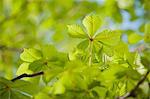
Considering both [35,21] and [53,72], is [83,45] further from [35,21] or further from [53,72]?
[35,21]

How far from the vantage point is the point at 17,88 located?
88 cm

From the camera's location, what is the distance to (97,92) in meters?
0.78

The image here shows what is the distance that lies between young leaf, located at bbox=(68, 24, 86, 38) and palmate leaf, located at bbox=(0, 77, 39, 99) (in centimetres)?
18

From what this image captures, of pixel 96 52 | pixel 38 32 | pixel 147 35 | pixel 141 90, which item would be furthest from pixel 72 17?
pixel 141 90

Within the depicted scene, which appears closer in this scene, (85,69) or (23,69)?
(85,69)

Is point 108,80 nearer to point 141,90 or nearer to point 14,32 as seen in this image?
point 141,90

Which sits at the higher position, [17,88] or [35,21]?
[35,21]

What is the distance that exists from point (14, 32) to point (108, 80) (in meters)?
2.59

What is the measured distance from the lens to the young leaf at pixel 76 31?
3.21ft

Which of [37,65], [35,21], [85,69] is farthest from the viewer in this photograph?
[35,21]

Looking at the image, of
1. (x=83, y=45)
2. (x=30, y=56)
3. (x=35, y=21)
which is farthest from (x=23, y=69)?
(x=35, y=21)

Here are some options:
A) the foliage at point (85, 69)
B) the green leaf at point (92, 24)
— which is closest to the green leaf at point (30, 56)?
the foliage at point (85, 69)

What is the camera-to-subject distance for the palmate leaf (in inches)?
34.4

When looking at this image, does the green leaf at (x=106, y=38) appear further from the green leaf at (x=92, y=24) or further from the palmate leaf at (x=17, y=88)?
the palmate leaf at (x=17, y=88)
